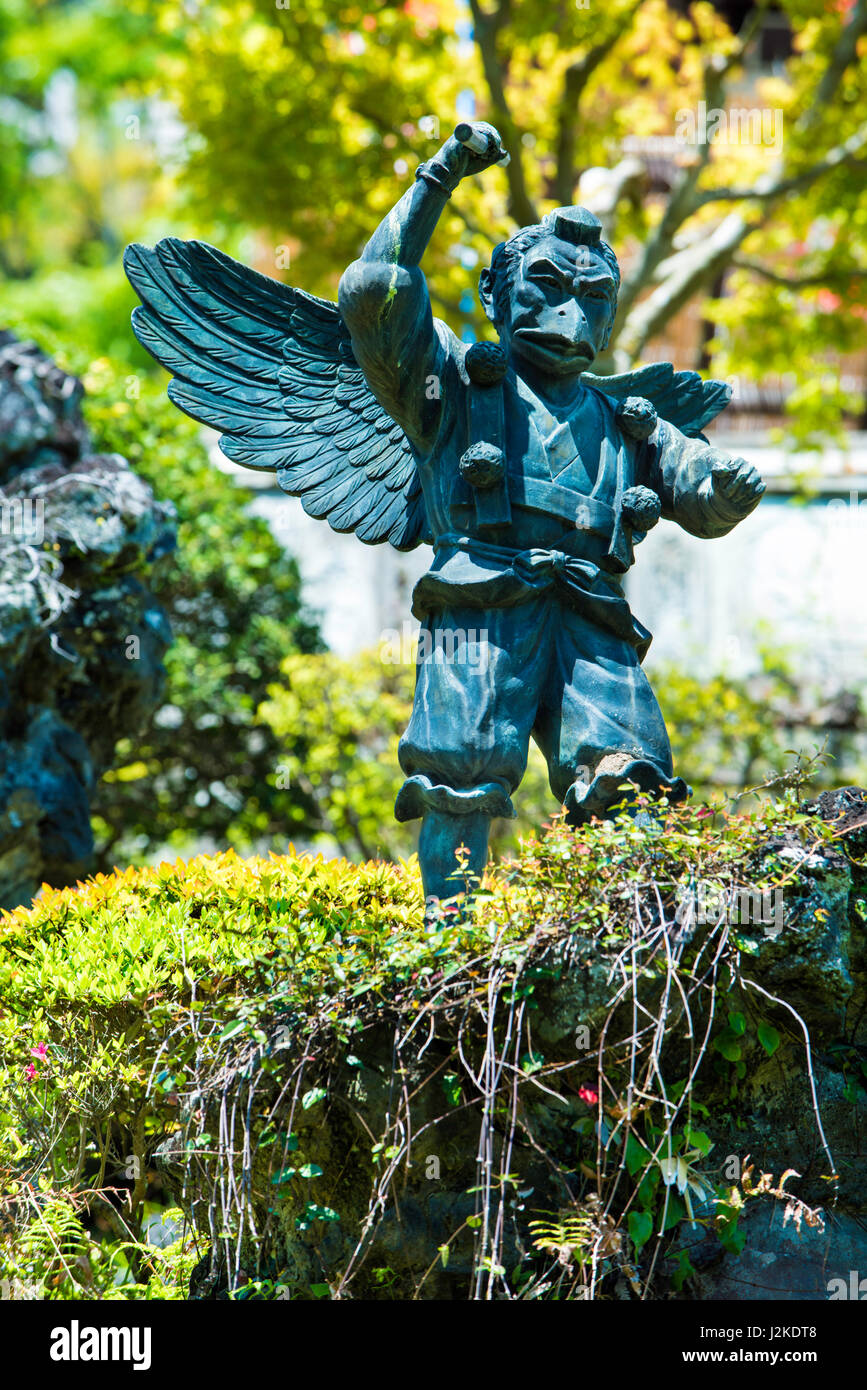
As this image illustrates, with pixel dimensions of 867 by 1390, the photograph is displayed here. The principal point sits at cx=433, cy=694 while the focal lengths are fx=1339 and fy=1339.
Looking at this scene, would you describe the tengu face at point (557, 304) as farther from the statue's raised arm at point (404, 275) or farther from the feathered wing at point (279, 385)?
the feathered wing at point (279, 385)

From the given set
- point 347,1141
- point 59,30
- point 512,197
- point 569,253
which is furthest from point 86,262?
point 347,1141

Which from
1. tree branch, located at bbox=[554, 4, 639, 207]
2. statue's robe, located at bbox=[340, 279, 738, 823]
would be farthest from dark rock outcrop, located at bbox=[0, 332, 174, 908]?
tree branch, located at bbox=[554, 4, 639, 207]

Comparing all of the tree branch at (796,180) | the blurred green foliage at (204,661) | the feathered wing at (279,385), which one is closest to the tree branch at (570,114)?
the tree branch at (796,180)

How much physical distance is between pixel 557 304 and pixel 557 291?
0.04 meters

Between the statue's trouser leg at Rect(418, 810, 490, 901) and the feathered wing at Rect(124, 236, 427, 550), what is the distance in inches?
39.3

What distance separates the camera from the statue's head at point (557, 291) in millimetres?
3910

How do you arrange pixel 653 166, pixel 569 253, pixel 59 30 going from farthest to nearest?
pixel 59 30
pixel 653 166
pixel 569 253

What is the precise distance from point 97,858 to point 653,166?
932 centimetres

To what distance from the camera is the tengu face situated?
3.90 meters

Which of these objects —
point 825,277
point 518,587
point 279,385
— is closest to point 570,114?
point 825,277

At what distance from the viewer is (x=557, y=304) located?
394 cm
